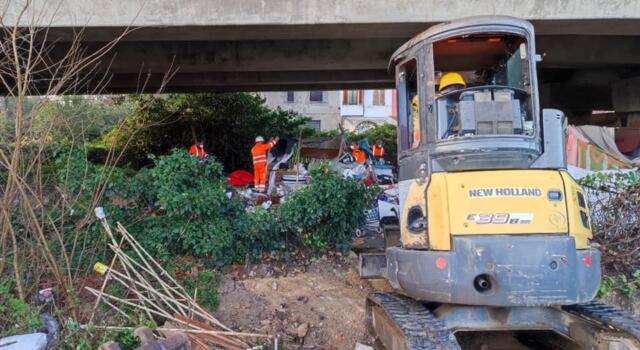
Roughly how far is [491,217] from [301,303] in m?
3.28

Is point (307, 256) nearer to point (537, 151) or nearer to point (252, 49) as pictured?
point (537, 151)

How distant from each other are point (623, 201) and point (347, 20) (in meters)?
5.04

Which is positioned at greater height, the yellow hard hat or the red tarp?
the yellow hard hat

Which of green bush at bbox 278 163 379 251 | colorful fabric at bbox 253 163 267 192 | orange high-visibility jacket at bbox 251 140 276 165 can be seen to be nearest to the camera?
green bush at bbox 278 163 379 251

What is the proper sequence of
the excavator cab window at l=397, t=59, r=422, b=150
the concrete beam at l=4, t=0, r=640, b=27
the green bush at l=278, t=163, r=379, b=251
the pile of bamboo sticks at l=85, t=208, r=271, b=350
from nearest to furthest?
the excavator cab window at l=397, t=59, r=422, b=150
the pile of bamboo sticks at l=85, t=208, r=271, b=350
the green bush at l=278, t=163, r=379, b=251
the concrete beam at l=4, t=0, r=640, b=27

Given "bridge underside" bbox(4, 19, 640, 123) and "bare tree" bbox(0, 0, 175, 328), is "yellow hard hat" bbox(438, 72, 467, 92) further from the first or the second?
"bridge underside" bbox(4, 19, 640, 123)

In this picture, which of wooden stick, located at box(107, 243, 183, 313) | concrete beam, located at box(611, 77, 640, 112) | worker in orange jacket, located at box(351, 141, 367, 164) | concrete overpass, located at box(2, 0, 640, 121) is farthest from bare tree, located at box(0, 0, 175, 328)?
concrete beam, located at box(611, 77, 640, 112)

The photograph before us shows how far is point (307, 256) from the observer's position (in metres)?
7.13

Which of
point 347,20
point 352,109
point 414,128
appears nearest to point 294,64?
point 347,20

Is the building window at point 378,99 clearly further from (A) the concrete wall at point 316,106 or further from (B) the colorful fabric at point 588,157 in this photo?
(B) the colorful fabric at point 588,157

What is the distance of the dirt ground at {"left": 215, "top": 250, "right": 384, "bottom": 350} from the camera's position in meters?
5.64

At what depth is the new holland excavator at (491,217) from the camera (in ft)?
11.4

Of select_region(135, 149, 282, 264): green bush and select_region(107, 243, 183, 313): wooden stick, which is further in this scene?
select_region(135, 149, 282, 264): green bush

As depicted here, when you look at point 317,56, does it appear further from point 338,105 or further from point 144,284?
point 338,105
